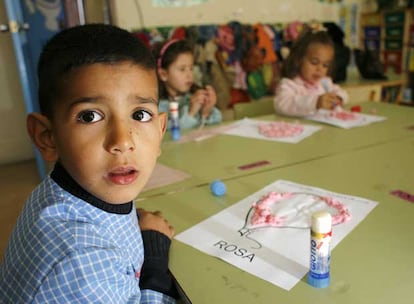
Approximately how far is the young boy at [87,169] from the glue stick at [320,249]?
269 millimetres

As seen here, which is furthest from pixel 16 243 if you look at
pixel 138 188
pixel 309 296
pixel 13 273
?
pixel 309 296

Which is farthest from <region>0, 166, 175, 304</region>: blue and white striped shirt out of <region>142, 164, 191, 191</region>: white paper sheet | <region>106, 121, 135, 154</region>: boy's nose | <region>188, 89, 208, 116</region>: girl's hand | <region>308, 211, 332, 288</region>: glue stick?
<region>188, 89, 208, 116</region>: girl's hand

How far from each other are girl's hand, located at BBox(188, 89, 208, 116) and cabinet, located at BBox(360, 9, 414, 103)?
2.37m

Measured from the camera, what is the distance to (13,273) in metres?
0.59

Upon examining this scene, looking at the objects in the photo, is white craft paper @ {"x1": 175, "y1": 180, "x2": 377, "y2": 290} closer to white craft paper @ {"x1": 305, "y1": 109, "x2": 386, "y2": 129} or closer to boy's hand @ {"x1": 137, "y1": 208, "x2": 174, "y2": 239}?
boy's hand @ {"x1": 137, "y1": 208, "x2": 174, "y2": 239}

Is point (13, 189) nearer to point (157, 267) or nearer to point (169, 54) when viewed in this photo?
point (169, 54)

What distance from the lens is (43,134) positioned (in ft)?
2.14

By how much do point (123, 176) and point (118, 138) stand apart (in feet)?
0.23

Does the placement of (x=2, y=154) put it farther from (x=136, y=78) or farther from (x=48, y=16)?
(x=136, y=78)

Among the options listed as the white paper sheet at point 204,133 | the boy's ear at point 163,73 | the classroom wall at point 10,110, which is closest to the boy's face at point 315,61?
the white paper sheet at point 204,133

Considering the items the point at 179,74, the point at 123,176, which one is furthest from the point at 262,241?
the point at 179,74

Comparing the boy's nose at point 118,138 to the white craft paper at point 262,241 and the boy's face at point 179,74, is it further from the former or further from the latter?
the boy's face at point 179,74

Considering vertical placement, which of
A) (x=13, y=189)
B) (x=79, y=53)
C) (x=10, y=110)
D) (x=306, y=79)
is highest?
(x=79, y=53)

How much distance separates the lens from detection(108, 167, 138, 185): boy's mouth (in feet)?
2.00
